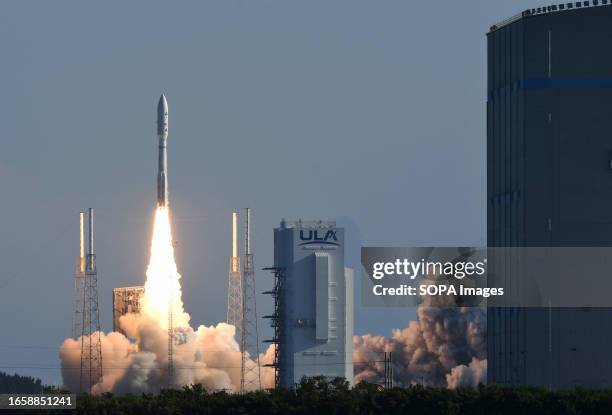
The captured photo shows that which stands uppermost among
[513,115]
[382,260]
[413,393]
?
[513,115]

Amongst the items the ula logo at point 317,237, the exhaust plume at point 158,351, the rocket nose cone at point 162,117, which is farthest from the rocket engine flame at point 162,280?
the ula logo at point 317,237

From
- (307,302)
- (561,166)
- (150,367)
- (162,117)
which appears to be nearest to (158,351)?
(150,367)

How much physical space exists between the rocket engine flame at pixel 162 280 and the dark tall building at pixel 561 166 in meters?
52.6

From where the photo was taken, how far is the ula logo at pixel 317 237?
19462 cm

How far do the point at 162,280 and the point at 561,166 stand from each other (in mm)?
60011

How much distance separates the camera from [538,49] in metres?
146

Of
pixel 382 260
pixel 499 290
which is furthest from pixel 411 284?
pixel 499 290

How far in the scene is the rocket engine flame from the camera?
192m

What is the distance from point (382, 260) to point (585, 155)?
23855 mm

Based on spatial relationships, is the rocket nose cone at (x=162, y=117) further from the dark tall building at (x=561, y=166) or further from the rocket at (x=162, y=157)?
the dark tall building at (x=561, y=166)

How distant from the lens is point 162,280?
195 metres

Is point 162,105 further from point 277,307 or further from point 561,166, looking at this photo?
point 561,166

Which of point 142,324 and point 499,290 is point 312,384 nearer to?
point 499,290

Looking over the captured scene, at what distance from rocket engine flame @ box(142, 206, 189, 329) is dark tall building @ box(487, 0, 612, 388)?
172 feet
